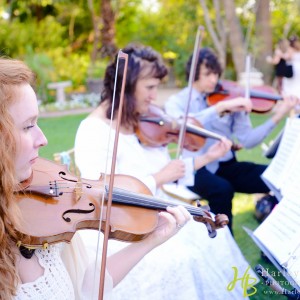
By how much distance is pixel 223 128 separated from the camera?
3.41 meters

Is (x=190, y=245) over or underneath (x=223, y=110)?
underneath

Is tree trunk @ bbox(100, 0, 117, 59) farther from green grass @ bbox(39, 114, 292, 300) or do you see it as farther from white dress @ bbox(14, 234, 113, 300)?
white dress @ bbox(14, 234, 113, 300)

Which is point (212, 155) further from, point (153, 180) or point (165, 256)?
→ point (165, 256)

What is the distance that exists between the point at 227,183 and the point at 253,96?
0.94 meters

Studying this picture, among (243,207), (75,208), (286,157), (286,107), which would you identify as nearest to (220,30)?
(243,207)

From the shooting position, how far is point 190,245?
2070 mm

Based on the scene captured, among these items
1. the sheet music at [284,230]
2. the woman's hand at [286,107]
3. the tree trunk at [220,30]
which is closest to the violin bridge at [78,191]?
the sheet music at [284,230]

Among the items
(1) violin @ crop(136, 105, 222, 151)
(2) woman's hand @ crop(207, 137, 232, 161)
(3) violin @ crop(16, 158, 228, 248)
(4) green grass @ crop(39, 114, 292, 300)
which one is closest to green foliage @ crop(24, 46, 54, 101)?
(4) green grass @ crop(39, 114, 292, 300)

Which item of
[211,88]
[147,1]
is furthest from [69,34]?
[211,88]

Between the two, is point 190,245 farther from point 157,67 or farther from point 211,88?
point 211,88

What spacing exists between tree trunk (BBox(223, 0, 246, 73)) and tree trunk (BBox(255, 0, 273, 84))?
0.58 m

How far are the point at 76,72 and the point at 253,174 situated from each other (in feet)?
29.2

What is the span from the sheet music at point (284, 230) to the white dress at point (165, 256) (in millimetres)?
326

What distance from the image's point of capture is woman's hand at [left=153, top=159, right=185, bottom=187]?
2211 mm
